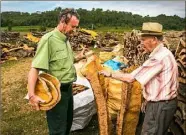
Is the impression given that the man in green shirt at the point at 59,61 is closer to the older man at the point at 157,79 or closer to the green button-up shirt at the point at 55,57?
the green button-up shirt at the point at 55,57

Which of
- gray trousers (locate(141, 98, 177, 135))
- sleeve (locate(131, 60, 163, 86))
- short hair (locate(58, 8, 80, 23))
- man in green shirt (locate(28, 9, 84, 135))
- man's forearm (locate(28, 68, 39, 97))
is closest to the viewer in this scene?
sleeve (locate(131, 60, 163, 86))

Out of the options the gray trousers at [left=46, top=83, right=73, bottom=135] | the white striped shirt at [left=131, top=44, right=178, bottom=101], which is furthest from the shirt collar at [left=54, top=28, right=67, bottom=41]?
the white striped shirt at [left=131, top=44, right=178, bottom=101]

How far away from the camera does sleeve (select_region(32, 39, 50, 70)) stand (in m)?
4.13

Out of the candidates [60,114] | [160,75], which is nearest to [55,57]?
[60,114]

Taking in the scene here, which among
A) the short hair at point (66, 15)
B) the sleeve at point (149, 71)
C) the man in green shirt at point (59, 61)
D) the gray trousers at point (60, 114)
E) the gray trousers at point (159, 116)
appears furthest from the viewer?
the gray trousers at point (60, 114)

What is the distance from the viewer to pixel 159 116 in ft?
12.3

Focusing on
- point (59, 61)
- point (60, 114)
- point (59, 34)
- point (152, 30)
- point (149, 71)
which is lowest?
point (60, 114)

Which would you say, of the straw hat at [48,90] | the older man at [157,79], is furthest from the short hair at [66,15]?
the older man at [157,79]

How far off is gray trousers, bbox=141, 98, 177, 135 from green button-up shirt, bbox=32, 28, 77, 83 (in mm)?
1126

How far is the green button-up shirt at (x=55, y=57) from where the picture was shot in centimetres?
416

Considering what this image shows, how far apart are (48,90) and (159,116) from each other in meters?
1.34

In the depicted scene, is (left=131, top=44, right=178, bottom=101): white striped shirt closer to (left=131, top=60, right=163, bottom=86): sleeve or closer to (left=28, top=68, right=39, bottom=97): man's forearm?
(left=131, top=60, right=163, bottom=86): sleeve

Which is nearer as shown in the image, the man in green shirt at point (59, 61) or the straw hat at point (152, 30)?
the straw hat at point (152, 30)

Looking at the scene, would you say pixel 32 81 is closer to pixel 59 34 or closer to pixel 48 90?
pixel 48 90
